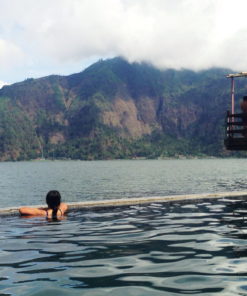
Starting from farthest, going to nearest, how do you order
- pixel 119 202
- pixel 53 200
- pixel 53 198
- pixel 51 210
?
pixel 119 202 < pixel 51 210 < pixel 53 200 < pixel 53 198

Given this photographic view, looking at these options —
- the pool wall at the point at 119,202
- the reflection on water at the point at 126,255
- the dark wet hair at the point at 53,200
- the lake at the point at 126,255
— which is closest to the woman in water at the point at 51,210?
the dark wet hair at the point at 53,200

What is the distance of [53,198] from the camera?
18.5m

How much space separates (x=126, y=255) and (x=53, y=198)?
8.37 metres

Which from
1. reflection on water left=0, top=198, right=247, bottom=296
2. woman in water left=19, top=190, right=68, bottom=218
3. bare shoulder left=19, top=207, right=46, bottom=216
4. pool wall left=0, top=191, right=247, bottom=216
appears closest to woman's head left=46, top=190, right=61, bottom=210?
woman in water left=19, top=190, right=68, bottom=218

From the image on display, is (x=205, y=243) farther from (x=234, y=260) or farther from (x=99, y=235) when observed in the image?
(x=99, y=235)

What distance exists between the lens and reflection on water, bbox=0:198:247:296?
8.21 meters

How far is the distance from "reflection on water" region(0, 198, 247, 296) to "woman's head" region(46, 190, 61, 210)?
101cm

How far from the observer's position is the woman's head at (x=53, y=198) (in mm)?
18234

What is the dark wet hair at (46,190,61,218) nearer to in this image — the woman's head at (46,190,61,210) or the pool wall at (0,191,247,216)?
the woman's head at (46,190,61,210)

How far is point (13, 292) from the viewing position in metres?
7.90

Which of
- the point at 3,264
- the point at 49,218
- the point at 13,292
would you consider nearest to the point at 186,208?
the point at 49,218

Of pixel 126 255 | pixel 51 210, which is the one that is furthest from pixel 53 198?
pixel 126 255

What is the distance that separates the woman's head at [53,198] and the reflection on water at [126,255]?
3.33ft

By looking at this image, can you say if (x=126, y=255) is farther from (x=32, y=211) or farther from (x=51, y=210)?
(x=32, y=211)
